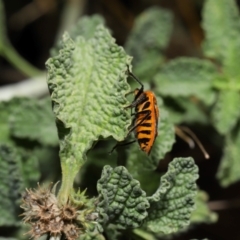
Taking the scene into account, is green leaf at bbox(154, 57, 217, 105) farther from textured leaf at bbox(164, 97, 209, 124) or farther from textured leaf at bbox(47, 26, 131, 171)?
Answer: textured leaf at bbox(47, 26, 131, 171)

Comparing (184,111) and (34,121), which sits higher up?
(184,111)

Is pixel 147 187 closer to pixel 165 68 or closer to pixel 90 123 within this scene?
pixel 90 123

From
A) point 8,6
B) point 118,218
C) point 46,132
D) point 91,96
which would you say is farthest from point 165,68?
point 8,6

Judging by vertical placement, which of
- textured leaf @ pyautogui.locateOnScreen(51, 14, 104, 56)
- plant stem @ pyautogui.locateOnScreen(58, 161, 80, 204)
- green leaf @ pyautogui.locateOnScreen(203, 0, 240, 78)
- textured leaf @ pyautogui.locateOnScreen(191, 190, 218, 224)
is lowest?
plant stem @ pyautogui.locateOnScreen(58, 161, 80, 204)

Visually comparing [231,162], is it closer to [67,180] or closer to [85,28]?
[85,28]

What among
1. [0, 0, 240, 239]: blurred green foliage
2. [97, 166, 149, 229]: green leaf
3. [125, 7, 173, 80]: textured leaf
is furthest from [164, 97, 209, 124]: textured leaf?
[97, 166, 149, 229]: green leaf

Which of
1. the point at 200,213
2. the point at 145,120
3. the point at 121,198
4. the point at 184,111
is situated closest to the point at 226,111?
the point at 184,111
